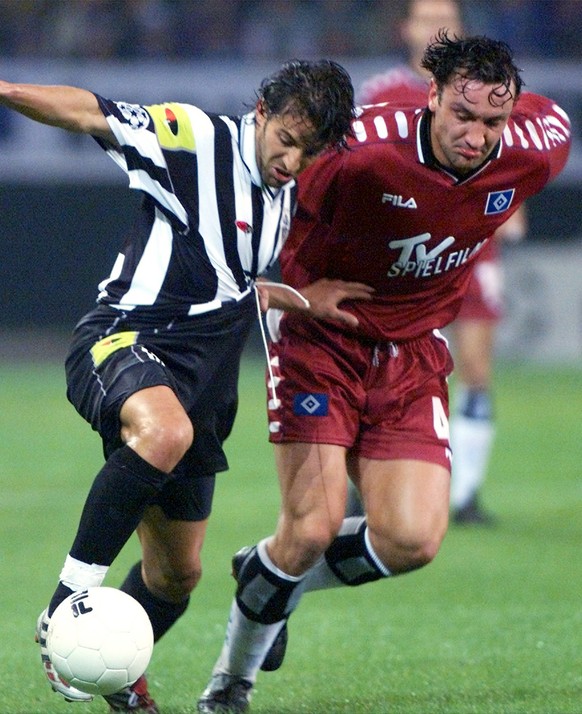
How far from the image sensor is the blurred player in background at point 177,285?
3502mm

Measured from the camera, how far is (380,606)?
5738mm

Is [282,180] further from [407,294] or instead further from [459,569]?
[459,569]

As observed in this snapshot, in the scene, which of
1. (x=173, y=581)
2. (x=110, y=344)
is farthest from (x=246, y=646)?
(x=110, y=344)

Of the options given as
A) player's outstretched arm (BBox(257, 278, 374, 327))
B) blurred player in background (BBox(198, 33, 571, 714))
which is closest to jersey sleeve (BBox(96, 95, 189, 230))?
player's outstretched arm (BBox(257, 278, 374, 327))

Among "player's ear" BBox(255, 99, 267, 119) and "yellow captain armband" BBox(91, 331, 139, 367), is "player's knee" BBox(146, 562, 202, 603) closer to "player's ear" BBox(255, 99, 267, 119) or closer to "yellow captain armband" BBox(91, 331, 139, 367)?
"yellow captain armband" BBox(91, 331, 139, 367)

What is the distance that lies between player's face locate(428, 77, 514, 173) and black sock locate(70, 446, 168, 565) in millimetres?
1419

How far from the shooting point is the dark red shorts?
4273 mm

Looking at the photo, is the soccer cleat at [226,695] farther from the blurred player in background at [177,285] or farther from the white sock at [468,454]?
the white sock at [468,454]

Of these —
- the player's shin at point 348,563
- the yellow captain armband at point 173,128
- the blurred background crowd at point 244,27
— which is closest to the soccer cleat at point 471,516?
the player's shin at point 348,563

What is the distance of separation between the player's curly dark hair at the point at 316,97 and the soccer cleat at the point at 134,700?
5.50ft

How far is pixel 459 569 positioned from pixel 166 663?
7.22 ft

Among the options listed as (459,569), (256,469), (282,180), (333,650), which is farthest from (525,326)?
(282,180)

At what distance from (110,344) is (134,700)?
106cm

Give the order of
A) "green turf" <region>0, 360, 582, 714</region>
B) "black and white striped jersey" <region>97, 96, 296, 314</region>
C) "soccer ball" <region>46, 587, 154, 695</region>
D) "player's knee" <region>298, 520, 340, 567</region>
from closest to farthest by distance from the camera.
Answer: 1. "soccer ball" <region>46, 587, 154, 695</region>
2. "black and white striped jersey" <region>97, 96, 296, 314</region>
3. "player's knee" <region>298, 520, 340, 567</region>
4. "green turf" <region>0, 360, 582, 714</region>
